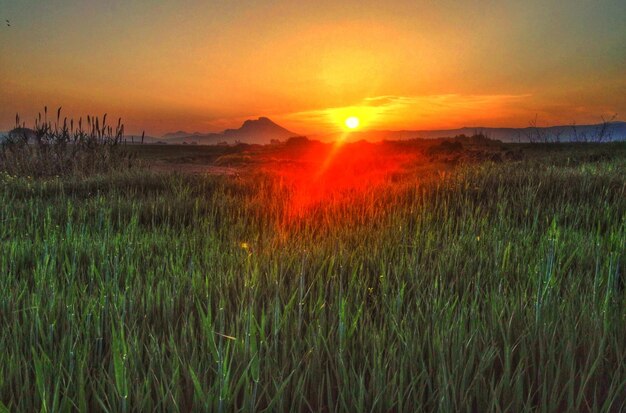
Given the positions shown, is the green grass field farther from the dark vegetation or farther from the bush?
the bush

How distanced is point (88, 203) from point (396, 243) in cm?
380

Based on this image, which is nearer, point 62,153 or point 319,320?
point 319,320

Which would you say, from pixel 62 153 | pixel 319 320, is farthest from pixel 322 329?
pixel 62 153

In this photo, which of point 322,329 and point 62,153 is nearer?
point 322,329

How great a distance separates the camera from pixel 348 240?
329cm

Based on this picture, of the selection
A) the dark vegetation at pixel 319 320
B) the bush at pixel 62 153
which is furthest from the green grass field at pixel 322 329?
the bush at pixel 62 153

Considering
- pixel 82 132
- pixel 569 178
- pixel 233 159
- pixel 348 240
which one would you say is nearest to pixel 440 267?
pixel 348 240

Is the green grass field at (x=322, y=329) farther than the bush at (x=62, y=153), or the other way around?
the bush at (x=62, y=153)

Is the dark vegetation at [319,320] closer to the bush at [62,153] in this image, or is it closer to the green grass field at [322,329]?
the green grass field at [322,329]

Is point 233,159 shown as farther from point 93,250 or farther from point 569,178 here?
point 93,250

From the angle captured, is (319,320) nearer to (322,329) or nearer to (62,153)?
(322,329)

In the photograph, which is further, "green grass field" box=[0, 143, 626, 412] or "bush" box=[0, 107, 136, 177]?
"bush" box=[0, 107, 136, 177]

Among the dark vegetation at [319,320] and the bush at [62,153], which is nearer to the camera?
the dark vegetation at [319,320]

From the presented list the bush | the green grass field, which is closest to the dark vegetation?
the green grass field
